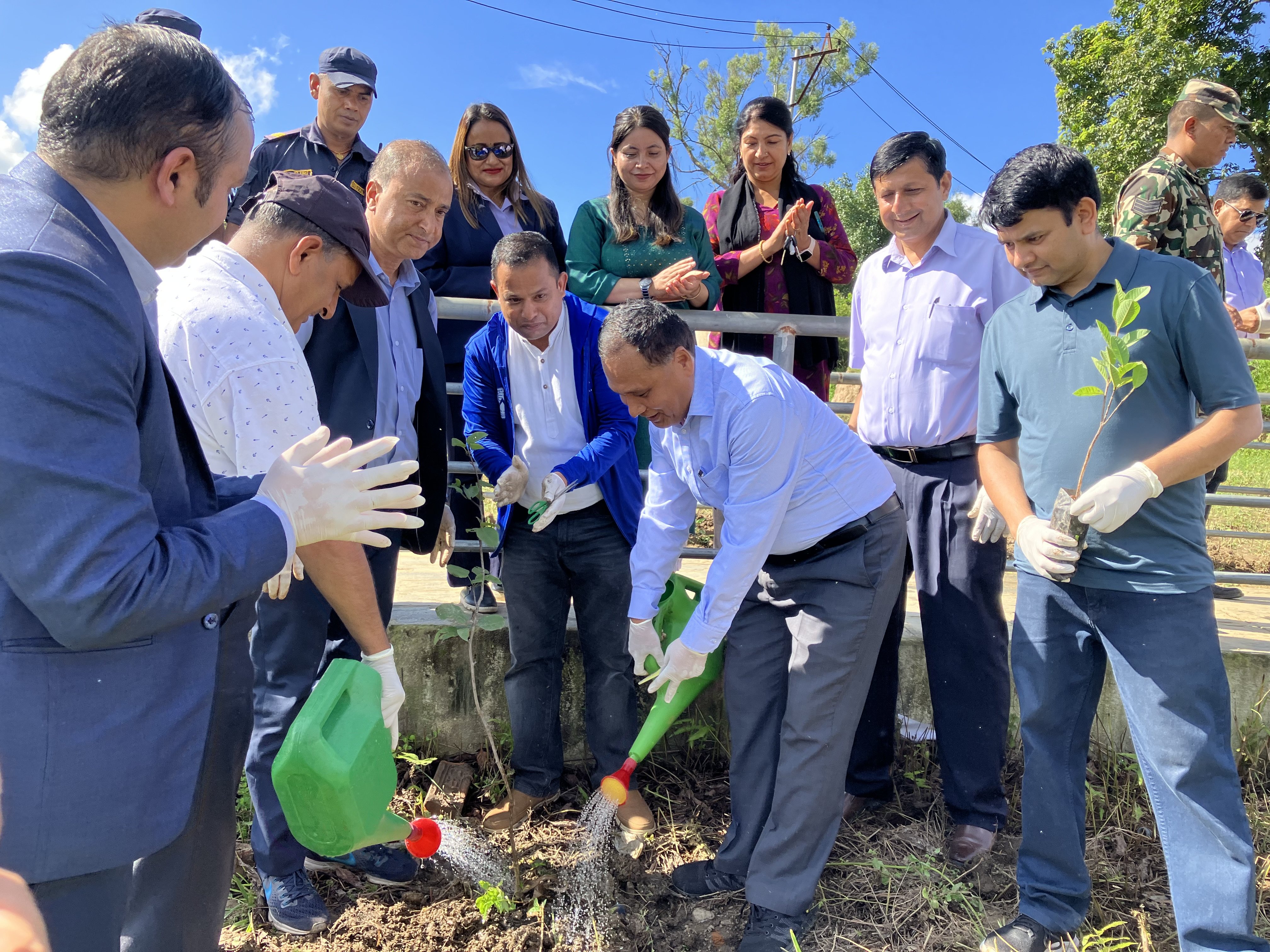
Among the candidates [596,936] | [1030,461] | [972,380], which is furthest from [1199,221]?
[596,936]

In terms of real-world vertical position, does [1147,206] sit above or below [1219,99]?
below

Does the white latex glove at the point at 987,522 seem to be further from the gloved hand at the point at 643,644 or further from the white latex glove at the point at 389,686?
the white latex glove at the point at 389,686

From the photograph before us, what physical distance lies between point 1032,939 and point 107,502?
2479 millimetres

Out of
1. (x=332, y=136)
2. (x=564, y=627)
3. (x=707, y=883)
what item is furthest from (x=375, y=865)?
(x=332, y=136)

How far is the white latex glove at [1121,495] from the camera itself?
204cm

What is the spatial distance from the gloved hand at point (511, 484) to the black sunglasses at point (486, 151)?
4.71 feet

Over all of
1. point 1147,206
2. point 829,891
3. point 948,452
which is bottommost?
point 829,891

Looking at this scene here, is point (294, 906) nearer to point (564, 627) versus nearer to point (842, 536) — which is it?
point (564, 627)

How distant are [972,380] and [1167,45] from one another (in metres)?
19.1

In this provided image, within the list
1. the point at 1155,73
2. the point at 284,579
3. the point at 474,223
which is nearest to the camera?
the point at 284,579

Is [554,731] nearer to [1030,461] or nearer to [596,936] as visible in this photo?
[596,936]

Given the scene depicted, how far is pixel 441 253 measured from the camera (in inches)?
138

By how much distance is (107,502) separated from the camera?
3.69 ft

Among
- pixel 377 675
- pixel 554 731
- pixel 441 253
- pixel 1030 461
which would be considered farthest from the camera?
pixel 441 253
